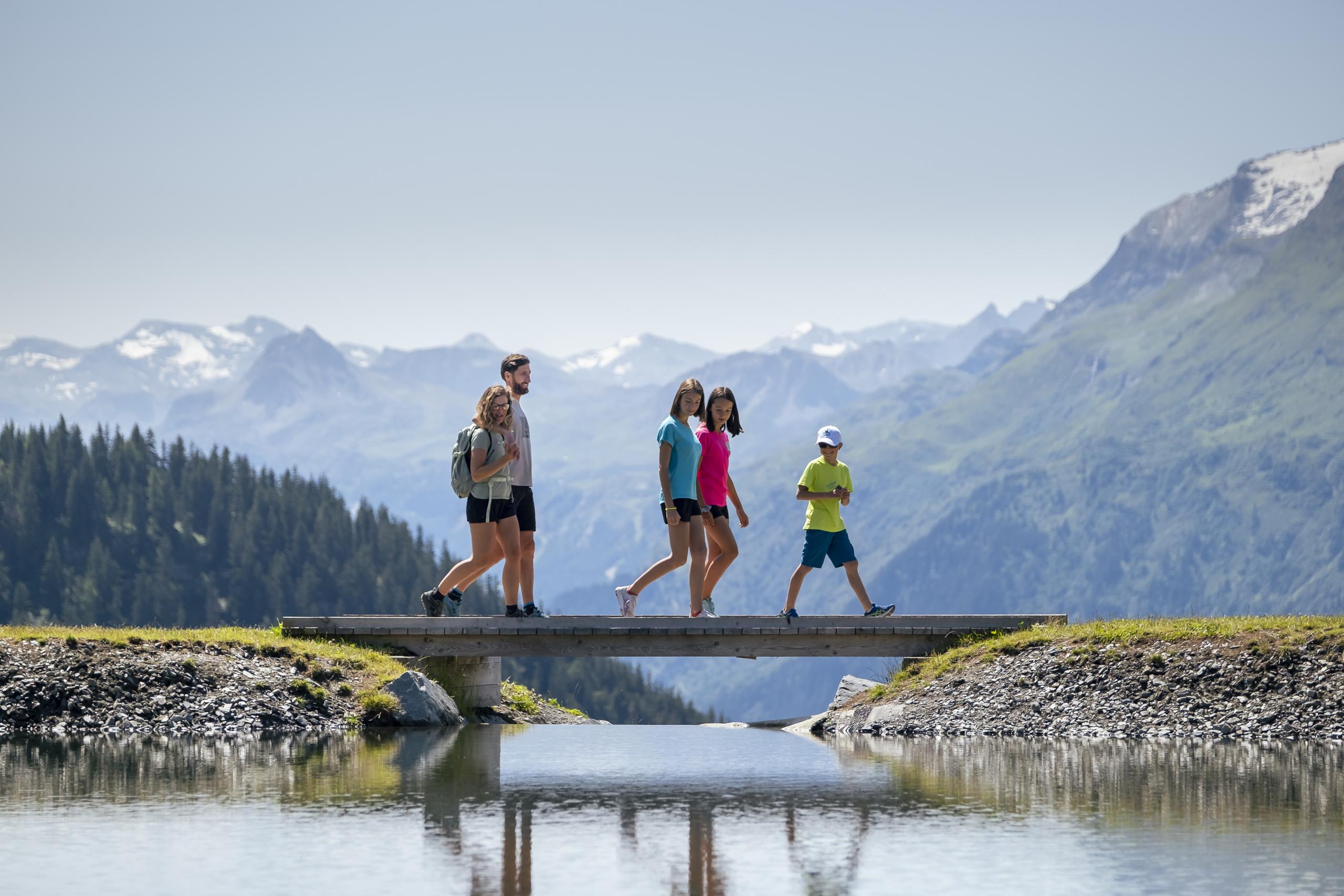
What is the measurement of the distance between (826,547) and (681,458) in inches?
110

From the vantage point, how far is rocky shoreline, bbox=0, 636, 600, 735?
2044 cm

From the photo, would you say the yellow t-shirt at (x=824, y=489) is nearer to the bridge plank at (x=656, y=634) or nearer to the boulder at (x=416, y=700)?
the bridge plank at (x=656, y=634)

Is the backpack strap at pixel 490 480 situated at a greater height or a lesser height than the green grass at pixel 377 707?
greater

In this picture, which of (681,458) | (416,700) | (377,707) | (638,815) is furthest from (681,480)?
(638,815)

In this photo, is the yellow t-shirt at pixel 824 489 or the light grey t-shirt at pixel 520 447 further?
the yellow t-shirt at pixel 824 489

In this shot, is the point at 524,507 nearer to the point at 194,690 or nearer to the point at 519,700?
the point at 194,690

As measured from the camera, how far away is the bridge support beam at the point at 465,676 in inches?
958

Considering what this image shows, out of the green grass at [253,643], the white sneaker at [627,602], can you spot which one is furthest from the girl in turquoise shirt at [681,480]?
the green grass at [253,643]

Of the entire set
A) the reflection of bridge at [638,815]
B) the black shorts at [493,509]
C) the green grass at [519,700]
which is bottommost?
the reflection of bridge at [638,815]

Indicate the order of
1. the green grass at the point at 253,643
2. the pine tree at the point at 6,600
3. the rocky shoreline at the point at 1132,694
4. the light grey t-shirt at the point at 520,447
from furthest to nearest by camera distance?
1. the pine tree at the point at 6,600
2. the green grass at the point at 253,643
3. the light grey t-shirt at the point at 520,447
4. the rocky shoreline at the point at 1132,694

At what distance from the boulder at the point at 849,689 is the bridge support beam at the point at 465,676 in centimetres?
581

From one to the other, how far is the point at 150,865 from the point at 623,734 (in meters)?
13.5

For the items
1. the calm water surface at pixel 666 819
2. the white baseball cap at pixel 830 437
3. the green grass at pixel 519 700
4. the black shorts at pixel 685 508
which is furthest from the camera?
the green grass at pixel 519 700

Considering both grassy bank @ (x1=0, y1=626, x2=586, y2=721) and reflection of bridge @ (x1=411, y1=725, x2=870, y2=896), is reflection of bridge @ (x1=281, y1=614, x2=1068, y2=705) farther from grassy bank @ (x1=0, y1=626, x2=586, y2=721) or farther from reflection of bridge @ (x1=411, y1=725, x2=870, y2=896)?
reflection of bridge @ (x1=411, y1=725, x2=870, y2=896)
